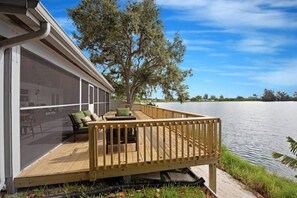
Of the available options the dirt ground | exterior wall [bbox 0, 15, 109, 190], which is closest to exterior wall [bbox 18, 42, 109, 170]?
exterior wall [bbox 0, 15, 109, 190]

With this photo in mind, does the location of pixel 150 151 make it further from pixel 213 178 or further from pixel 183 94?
pixel 183 94

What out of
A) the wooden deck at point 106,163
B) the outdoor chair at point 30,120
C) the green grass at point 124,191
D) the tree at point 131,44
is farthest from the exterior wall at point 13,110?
the tree at point 131,44

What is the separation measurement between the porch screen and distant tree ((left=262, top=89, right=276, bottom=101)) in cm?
7610

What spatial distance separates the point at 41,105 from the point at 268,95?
7925cm

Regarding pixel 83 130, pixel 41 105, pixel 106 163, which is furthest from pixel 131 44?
pixel 106 163

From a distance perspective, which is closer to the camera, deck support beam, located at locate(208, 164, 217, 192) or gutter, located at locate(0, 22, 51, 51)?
gutter, located at locate(0, 22, 51, 51)

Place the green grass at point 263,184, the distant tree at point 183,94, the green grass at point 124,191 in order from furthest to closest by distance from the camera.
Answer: the distant tree at point 183,94 → the green grass at point 263,184 → the green grass at point 124,191

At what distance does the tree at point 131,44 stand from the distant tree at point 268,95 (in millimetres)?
56158

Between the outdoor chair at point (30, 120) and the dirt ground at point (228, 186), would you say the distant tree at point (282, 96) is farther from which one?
the outdoor chair at point (30, 120)

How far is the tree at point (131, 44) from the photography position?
21.0 meters

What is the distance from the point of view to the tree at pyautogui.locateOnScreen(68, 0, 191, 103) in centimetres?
2105

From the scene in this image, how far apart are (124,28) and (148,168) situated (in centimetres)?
1855

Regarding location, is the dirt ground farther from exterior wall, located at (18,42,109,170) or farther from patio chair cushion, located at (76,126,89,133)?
exterior wall, located at (18,42,109,170)

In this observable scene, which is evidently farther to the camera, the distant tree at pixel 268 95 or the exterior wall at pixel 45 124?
the distant tree at pixel 268 95
